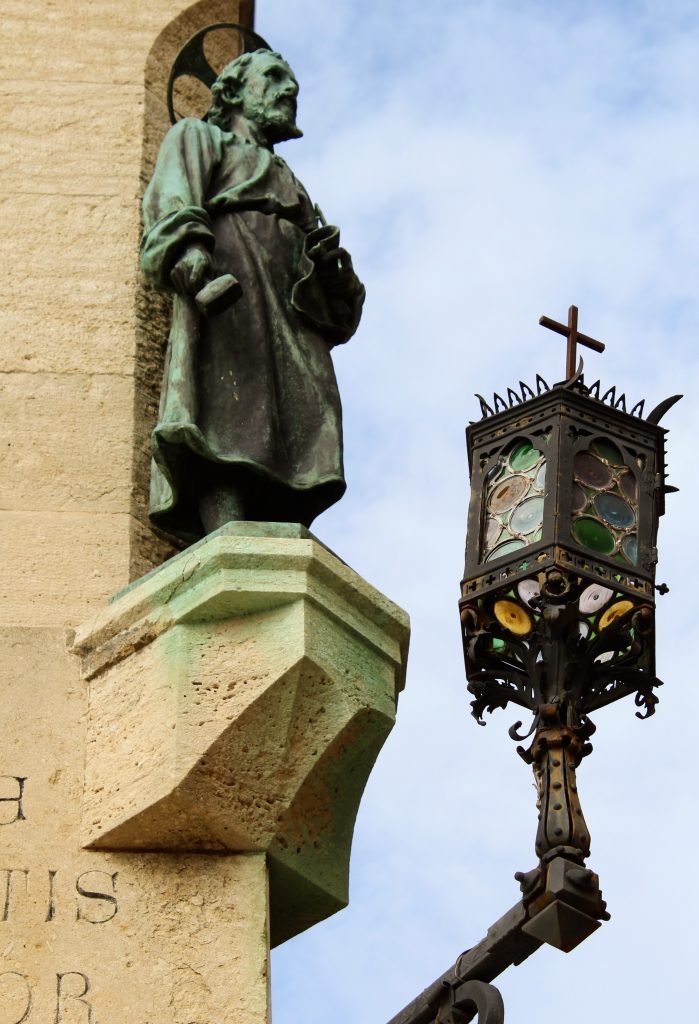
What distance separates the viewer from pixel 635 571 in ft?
22.3

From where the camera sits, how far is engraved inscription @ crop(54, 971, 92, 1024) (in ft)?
21.5

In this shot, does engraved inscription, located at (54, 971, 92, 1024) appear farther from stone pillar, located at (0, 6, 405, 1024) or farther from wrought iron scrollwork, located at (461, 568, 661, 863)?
wrought iron scrollwork, located at (461, 568, 661, 863)

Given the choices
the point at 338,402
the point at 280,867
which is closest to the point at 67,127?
the point at 338,402

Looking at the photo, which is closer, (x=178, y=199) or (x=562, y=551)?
(x=562, y=551)

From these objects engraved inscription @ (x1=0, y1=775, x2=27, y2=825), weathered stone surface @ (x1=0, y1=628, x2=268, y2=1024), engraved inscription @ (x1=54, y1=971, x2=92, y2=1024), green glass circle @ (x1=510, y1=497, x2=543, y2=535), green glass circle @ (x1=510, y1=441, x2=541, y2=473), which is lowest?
engraved inscription @ (x1=54, y1=971, x2=92, y2=1024)

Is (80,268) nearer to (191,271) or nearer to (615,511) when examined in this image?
(191,271)

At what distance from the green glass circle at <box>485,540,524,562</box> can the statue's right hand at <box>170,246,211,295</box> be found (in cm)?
121

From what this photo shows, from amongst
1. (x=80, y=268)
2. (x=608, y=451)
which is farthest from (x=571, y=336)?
(x=80, y=268)

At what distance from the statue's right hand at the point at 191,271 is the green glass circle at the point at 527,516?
1170mm

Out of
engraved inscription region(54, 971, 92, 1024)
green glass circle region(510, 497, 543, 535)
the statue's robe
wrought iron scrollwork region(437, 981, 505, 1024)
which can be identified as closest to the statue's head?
the statue's robe

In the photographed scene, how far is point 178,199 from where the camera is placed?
7797 mm

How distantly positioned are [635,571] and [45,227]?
2.47 metres

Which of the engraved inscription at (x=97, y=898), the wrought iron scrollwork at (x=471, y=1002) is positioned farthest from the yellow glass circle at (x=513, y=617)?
the engraved inscription at (x=97, y=898)

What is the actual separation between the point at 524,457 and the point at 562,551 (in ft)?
1.59
